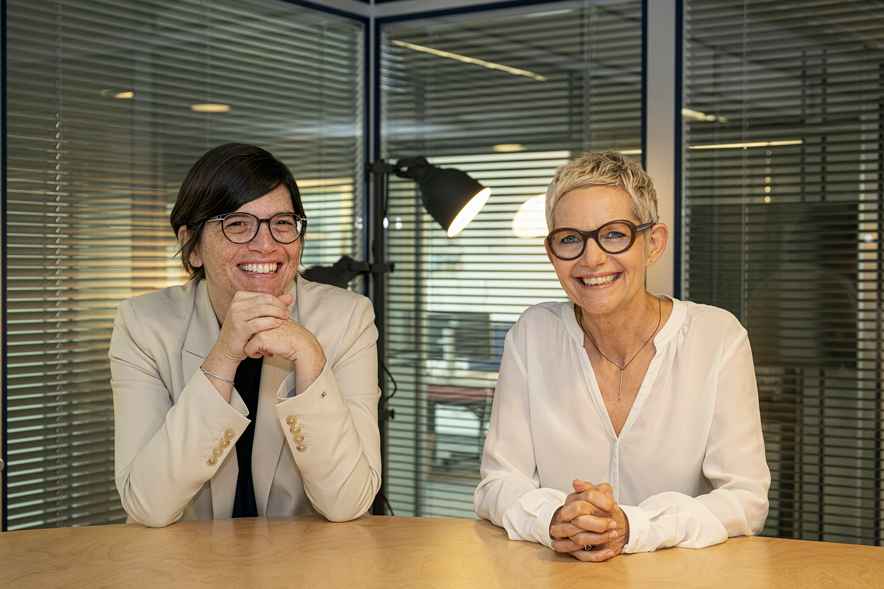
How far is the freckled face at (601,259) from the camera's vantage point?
1.79 metres

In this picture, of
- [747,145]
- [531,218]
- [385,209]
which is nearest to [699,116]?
[747,145]

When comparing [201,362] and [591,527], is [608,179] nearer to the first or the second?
[591,527]

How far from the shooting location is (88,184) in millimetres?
2650

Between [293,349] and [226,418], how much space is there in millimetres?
203

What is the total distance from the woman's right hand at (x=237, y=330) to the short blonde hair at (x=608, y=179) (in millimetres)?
704

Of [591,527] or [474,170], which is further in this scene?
[474,170]

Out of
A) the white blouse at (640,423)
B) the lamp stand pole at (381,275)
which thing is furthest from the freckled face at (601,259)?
the lamp stand pole at (381,275)

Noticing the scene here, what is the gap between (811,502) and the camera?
2840mm

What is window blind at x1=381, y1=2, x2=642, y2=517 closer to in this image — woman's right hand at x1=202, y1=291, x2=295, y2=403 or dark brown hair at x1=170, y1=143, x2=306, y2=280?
dark brown hair at x1=170, y1=143, x2=306, y2=280

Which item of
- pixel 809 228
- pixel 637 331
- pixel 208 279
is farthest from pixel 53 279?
pixel 809 228

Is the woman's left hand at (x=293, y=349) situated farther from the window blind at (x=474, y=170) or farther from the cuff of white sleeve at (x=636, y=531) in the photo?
the window blind at (x=474, y=170)

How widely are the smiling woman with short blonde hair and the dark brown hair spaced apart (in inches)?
27.2

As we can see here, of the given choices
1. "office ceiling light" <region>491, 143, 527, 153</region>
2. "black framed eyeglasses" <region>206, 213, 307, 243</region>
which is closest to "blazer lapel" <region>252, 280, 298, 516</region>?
"black framed eyeglasses" <region>206, 213, 307, 243</region>

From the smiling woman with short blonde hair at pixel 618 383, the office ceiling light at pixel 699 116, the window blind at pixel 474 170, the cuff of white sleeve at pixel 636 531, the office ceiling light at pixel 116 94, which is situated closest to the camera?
the cuff of white sleeve at pixel 636 531
